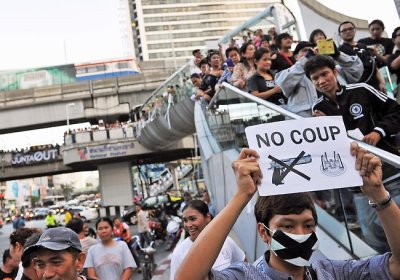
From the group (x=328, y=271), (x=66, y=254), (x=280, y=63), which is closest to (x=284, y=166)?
(x=328, y=271)

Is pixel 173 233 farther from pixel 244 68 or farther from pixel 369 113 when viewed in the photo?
pixel 369 113

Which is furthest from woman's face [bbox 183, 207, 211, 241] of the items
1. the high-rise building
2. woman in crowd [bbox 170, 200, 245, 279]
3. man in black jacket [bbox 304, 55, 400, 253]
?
the high-rise building

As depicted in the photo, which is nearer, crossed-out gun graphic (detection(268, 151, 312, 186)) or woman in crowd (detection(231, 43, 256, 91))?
crossed-out gun graphic (detection(268, 151, 312, 186))

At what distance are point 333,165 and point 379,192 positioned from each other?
227mm

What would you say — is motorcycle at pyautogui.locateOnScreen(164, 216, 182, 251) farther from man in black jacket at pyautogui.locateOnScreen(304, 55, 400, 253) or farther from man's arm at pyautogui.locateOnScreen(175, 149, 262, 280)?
man's arm at pyautogui.locateOnScreen(175, 149, 262, 280)

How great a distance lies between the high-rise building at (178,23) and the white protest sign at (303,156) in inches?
4571

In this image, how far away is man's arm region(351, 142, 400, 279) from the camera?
1.59m

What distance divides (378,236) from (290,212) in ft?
6.70

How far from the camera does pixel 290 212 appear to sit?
5.37 feet

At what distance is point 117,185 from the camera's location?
29.7 meters

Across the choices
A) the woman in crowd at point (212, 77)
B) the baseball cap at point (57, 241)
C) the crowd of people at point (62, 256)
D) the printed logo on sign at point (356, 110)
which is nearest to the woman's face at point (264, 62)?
the printed logo on sign at point (356, 110)

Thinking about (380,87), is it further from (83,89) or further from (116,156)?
(83,89)

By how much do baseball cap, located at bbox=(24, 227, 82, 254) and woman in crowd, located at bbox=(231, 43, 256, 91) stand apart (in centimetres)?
452

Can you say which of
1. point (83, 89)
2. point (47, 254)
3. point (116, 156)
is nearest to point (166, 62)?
point (83, 89)
